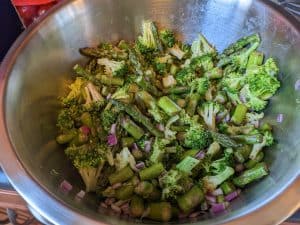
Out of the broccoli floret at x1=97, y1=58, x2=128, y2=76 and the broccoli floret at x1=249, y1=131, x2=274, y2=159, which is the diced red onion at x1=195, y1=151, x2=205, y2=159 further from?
the broccoli floret at x1=97, y1=58, x2=128, y2=76

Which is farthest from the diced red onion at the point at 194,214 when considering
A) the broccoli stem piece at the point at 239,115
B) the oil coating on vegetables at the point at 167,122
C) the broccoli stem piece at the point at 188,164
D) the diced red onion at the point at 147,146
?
the broccoli stem piece at the point at 239,115

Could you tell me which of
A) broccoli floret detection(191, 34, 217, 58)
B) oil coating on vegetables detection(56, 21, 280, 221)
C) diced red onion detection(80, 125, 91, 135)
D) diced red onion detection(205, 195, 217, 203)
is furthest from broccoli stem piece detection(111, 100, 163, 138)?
broccoli floret detection(191, 34, 217, 58)

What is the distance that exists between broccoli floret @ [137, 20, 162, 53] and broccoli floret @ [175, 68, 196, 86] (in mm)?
124

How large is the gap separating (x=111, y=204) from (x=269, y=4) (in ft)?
2.52

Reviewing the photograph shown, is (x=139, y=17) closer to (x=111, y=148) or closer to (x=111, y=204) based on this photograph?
(x=111, y=148)

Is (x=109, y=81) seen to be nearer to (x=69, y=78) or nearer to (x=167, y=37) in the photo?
(x=69, y=78)

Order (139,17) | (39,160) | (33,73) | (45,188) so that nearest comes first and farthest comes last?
(45,188) → (39,160) → (33,73) → (139,17)

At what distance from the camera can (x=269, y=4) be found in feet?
4.08

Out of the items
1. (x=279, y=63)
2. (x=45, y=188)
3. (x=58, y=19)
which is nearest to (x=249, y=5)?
(x=279, y=63)

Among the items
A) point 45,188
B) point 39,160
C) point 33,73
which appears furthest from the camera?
point 33,73

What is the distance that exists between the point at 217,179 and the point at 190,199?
101mm

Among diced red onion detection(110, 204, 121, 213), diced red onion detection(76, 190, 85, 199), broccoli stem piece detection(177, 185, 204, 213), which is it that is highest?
diced red onion detection(76, 190, 85, 199)

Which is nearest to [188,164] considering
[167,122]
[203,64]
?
[167,122]

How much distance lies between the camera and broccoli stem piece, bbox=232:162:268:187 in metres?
1.05
